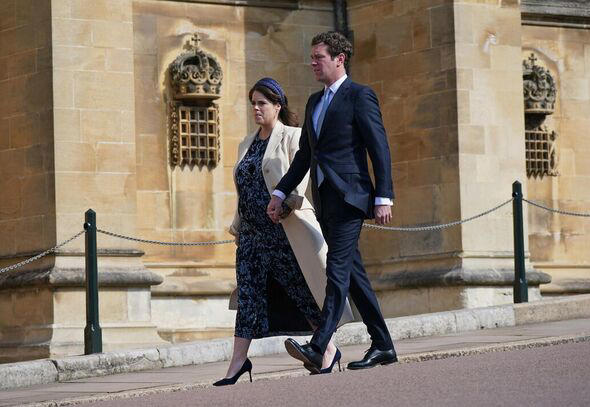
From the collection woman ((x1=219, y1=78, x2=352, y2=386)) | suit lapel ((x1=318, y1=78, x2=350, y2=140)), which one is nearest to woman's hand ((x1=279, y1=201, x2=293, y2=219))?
woman ((x1=219, y1=78, x2=352, y2=386))

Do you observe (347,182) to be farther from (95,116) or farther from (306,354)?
(95,116)

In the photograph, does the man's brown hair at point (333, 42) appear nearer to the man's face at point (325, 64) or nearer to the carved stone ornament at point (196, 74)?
the man's face at point (325, 64)

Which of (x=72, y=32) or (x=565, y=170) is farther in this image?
(x=565, y=170)

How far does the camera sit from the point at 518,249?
16719mm

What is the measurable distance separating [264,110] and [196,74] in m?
7.02

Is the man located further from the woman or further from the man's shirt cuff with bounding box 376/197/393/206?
the woman

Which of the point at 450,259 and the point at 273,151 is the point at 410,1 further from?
the point at 273,151

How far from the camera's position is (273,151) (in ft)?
36.4

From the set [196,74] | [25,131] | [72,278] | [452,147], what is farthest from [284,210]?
[196,74]

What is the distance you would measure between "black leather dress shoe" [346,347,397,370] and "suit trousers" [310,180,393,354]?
37 millimetres

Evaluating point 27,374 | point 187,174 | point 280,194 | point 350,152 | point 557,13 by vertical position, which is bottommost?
point 27,374

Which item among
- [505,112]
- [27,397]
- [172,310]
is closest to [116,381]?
[27,397]

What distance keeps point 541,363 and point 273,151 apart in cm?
210

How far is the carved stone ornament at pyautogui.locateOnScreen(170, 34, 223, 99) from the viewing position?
17922mm
